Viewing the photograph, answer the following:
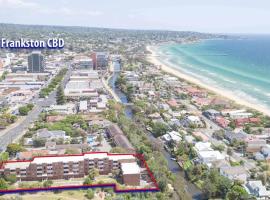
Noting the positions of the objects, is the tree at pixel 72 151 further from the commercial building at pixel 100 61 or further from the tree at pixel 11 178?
the commercial building at pixel 100 61

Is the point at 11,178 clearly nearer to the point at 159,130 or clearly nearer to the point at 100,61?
the point at 159,130

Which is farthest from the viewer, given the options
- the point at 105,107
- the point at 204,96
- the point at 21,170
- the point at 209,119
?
the point at 204,96

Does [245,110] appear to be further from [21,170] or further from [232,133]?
[21,170]

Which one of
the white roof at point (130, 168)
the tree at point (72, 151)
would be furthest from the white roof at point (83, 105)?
the white roof at point (130, 168)

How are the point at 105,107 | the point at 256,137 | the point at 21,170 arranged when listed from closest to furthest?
the point at 21,170 < the point at 256,137 < the point at 105,107

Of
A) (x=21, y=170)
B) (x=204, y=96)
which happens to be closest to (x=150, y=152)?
(x=21, y=170)

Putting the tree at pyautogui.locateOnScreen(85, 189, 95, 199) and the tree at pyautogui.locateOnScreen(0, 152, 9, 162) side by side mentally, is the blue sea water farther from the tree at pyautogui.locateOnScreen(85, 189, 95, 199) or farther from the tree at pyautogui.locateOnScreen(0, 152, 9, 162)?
the tree at pyautogui.locateOnScreen(0, 152, 9, 162)
